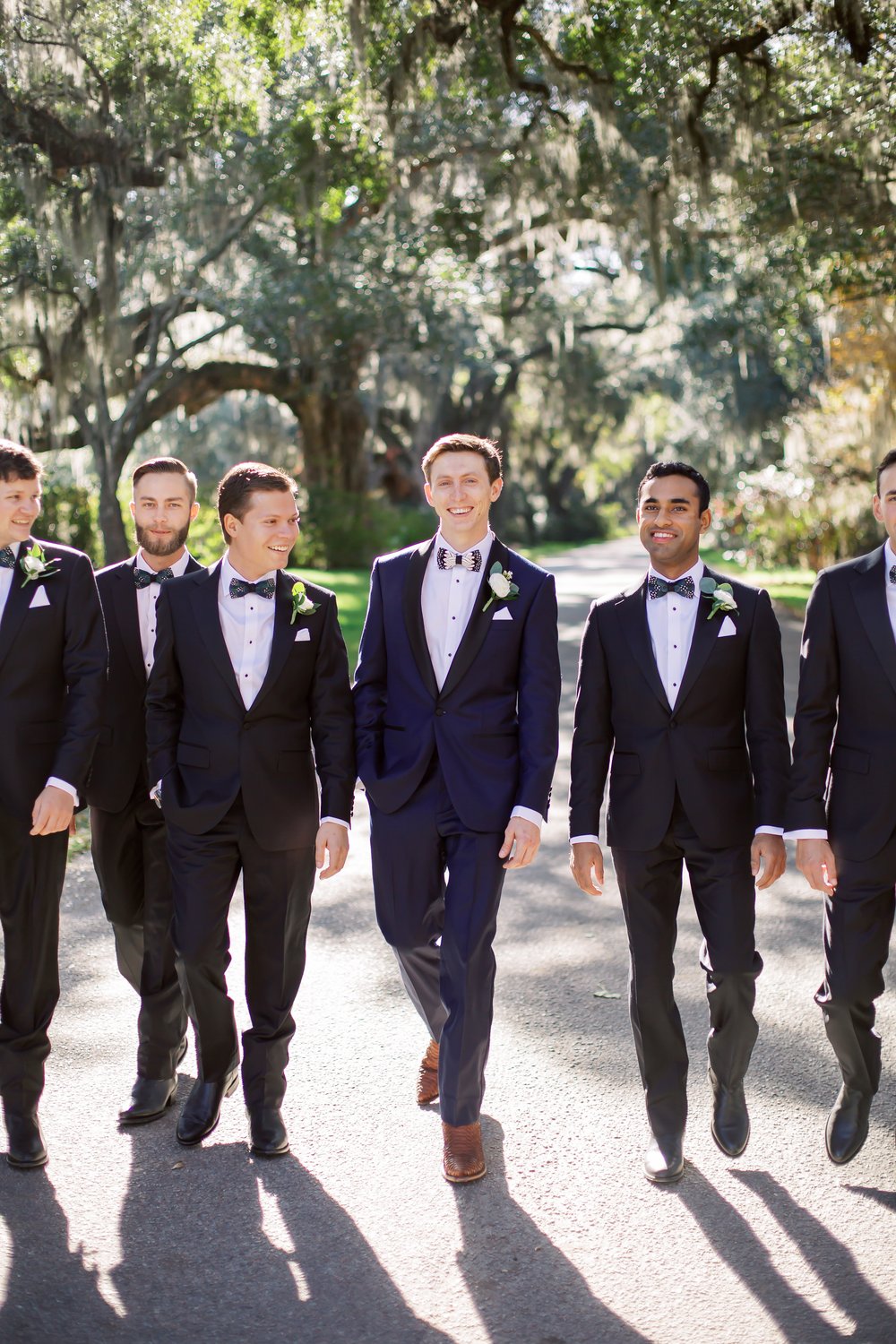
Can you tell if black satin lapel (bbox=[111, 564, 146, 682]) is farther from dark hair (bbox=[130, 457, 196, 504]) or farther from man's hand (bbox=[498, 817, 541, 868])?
man's hand (bbox=[498, 817, 541, 868])

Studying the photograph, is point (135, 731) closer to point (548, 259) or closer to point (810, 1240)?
point (810, 1240)

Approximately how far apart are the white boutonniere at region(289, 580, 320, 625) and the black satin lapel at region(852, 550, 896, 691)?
A: 1.69 m

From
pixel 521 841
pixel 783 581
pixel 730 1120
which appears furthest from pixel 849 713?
pixel 783 581

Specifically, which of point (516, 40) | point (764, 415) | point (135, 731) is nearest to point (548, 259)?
point (764, 415)

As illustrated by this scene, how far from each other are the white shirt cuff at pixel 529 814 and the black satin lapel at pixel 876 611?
3.70ft

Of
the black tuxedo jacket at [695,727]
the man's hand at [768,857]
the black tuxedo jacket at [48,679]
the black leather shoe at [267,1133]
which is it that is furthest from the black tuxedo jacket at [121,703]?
the man's hand at [768,857]

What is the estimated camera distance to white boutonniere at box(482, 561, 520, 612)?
414cm

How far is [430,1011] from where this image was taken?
435 centimetres

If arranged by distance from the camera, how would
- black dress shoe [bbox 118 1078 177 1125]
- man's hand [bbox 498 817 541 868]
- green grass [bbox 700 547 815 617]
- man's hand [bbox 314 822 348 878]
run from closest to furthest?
man's hand [bbox 498 817 541 868], man's hand [bbox 314 822 348 878], black dress shoe [bbox 118 1078 177 1125], green grass [bbox 700 547 815 617]

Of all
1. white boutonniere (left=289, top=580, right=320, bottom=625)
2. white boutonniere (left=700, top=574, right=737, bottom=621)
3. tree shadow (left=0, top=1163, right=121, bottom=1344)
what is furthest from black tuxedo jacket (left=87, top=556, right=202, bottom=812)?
white boutonniere (left=700, top=574, right=737, bottom=621)

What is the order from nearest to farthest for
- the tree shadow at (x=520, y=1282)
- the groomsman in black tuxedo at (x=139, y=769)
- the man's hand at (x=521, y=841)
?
the tree shadow at (x=520, y=1282) → the man's hand at (x=521, y=841) → the groomsman in black tuxedo at (x=139, y=769)

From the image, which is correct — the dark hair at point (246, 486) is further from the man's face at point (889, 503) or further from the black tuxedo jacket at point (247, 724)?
the man's face at point (889, 503)

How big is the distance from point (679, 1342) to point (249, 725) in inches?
84.7

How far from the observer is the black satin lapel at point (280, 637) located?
4141 millimetres
